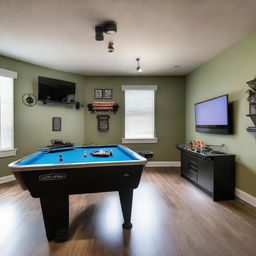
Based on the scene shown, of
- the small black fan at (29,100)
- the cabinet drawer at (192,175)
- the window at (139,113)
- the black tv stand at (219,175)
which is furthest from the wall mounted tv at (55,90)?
the black tv stand at (219,175)

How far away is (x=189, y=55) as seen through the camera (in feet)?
11.9

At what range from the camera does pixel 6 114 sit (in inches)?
150

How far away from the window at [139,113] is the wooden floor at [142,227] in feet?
7.36

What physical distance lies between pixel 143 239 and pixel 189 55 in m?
3.35

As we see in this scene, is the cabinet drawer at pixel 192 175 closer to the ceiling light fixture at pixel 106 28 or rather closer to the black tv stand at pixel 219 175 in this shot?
the black tv stand at pixel 219 175

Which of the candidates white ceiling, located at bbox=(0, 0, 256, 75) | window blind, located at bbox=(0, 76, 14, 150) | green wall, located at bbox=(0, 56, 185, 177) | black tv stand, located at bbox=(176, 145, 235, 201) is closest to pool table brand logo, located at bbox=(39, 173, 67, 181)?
white ceiling, located at bbox=(0, 0, 256, 75)

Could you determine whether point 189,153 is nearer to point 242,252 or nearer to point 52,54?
point 242,252

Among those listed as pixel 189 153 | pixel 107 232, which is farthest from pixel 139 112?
pixel 107 232

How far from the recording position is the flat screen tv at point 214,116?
316 cm

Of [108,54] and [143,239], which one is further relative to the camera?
[108,54]

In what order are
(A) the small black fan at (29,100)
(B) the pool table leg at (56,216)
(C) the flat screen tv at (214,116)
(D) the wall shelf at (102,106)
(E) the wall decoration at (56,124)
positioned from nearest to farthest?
(B) the pool table leg at (56,216) < (C) the flat screen tv at (214,116) < (A) the small black fan at (29,100) < (E) the wall decoration at (56,124) < (D) the wall shelf at (102,106)

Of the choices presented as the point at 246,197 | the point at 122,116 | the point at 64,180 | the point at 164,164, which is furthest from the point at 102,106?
the point at 246,197

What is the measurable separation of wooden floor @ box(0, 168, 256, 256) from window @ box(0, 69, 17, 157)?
3.41 ft

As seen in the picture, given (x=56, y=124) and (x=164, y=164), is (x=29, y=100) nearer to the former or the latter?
(x=56, y=124)
